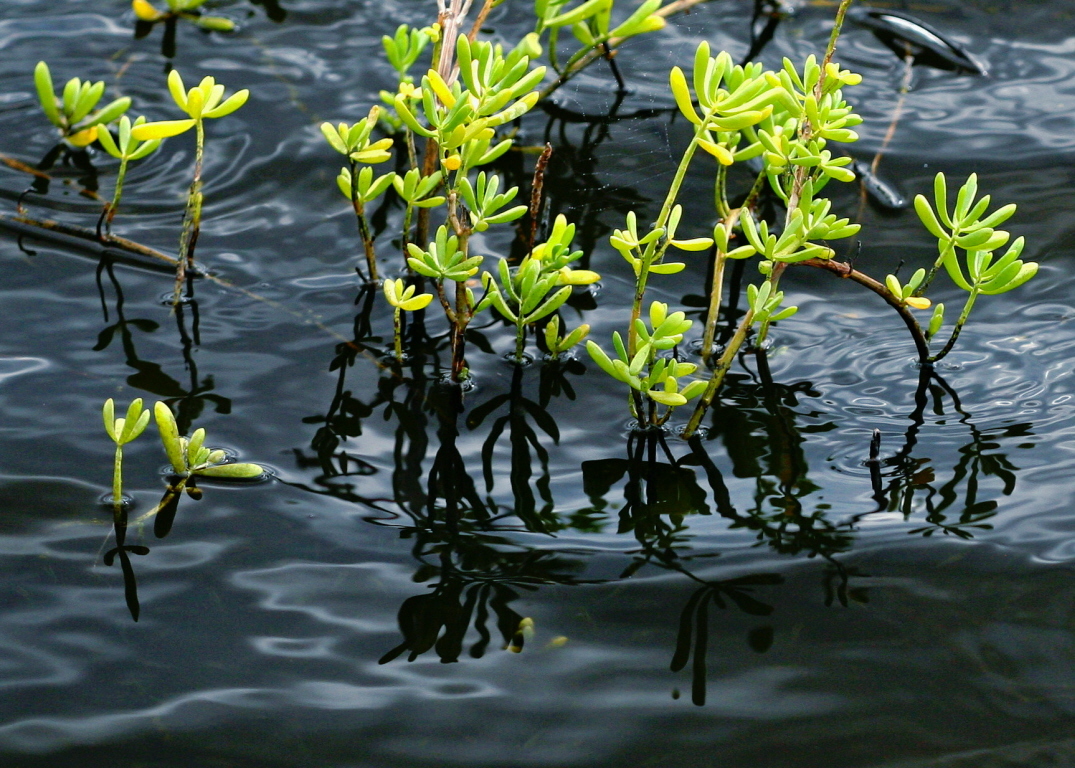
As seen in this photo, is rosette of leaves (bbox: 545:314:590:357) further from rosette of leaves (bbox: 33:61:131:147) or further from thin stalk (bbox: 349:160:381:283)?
rosette of leaves (bbox: 33:61:131:147)

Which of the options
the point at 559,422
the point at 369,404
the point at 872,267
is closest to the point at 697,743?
the point at 559,422

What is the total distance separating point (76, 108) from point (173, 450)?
1.55m

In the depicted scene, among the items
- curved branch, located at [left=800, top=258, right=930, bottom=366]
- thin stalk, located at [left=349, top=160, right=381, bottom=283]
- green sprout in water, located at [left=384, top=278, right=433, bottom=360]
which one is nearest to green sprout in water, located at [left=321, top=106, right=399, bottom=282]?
thin stalk, located at [left=349, top=160, right=381, bottom=283]

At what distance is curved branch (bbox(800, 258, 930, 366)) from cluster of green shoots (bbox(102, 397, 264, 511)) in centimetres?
133

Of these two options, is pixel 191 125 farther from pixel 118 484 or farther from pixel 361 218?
pixel 118 484

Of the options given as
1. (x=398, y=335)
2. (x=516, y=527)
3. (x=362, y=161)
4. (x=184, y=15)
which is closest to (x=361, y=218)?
(x=362, y=161)

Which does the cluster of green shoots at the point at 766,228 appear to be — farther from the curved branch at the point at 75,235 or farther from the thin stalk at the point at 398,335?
the curved branch at the point at 75,235

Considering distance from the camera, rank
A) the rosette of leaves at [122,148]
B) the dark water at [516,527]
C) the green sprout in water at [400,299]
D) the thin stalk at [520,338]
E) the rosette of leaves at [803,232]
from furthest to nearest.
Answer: the rosette of leaves at [122,148], the thin stalk at [520,338], the green sprout in water at [400,299], the rosette of leaves at [803,232], the dark water at [516,527]

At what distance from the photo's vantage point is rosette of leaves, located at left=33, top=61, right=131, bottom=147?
3109mm

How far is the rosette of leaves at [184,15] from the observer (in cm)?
376

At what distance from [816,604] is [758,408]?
0.58 metres

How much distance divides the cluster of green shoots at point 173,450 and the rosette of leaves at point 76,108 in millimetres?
1272

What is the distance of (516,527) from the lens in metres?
2.16

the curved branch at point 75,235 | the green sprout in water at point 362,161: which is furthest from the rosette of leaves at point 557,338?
the curved branch at point 75,235
